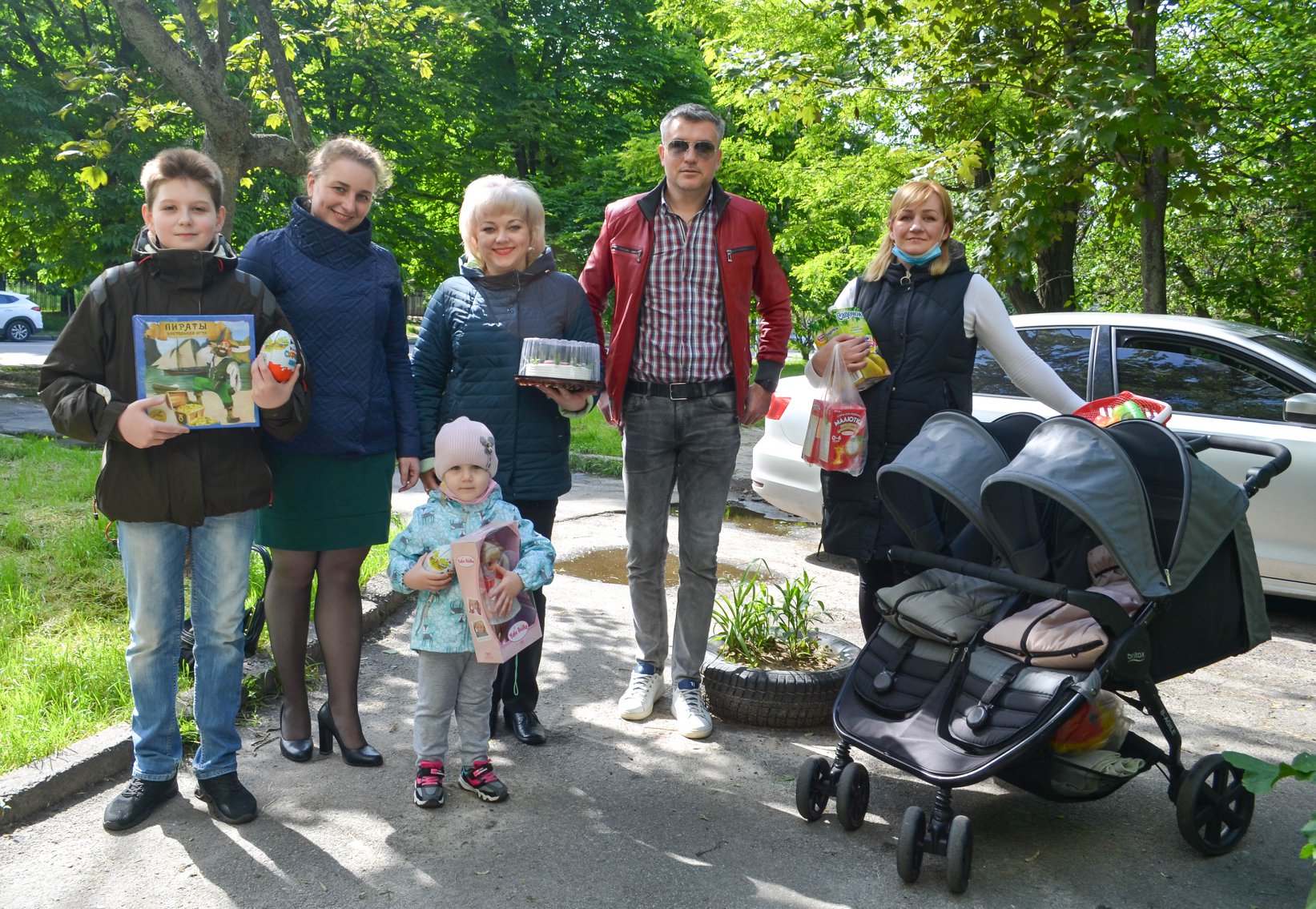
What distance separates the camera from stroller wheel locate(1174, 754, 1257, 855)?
3.37 m

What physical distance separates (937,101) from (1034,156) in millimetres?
1734

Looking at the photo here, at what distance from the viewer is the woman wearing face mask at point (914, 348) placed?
4191 millimetres

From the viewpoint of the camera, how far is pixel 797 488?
24.4ft

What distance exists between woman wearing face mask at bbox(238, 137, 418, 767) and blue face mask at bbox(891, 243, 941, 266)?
1.98 m

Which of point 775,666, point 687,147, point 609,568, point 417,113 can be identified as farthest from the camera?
point 417,113

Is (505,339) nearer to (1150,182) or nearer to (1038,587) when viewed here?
(1038,587)

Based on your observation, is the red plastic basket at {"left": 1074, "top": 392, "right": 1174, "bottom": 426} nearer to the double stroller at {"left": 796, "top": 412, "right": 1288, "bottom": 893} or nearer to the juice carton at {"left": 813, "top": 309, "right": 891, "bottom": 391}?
the double stroller at {"left": 796, "top": 412, "right": 1288, "bottom": 893}

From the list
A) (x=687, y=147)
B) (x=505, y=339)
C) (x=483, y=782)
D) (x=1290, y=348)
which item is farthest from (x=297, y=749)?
(x=1290, y=348)

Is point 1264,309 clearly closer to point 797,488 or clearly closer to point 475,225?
point 797,488

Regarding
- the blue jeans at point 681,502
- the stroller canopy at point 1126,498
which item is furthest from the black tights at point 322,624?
the stroller canopy at point 1126,498

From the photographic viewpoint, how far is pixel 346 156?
3732 millimetres

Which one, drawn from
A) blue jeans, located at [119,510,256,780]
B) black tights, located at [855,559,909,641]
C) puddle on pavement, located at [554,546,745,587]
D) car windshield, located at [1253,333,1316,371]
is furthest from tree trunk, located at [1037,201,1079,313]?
blue jeans, located at [119,510,256,780]

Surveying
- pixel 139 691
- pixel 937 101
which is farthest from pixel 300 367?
pixel 937 101

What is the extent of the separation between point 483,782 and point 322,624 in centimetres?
84
